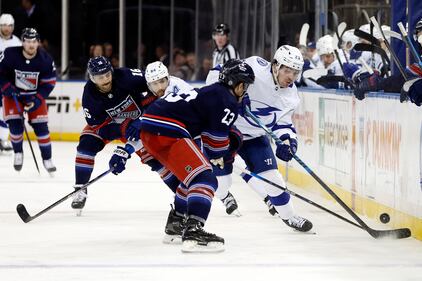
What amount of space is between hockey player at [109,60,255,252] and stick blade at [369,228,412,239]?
0.97m

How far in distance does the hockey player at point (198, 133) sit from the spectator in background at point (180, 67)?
31.6ft

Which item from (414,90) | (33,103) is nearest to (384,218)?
(414,90)

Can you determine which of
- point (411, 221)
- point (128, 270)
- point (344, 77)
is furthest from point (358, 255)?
point (344, 77)

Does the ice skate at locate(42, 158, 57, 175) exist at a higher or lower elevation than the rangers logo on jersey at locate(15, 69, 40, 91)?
lower

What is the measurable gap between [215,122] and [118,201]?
2908 mm

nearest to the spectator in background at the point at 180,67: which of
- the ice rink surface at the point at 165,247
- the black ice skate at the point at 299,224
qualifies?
the ice rink surface at the point at 165,247

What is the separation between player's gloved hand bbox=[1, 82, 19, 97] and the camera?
10.7 metres

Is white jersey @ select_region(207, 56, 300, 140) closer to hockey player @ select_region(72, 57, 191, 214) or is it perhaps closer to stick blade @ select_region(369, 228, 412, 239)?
hockey player @ select_region(72, 57, 191, 214)

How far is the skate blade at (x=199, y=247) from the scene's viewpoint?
621 centimetres

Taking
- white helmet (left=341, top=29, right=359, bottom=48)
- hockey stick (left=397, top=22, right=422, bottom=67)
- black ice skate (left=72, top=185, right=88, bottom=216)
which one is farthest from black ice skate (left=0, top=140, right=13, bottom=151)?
hockey stick (left=397, top=22, right=422, bottom=67)

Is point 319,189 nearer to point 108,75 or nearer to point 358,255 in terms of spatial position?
point 108,75

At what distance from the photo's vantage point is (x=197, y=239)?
620cm

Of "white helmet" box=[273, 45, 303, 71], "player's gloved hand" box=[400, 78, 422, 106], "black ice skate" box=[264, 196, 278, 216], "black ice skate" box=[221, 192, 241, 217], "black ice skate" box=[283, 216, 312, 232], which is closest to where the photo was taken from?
"player's gloved hand" box=[400, 78, 422, 106]

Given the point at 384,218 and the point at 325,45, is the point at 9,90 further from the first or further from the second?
the point at 384,218
